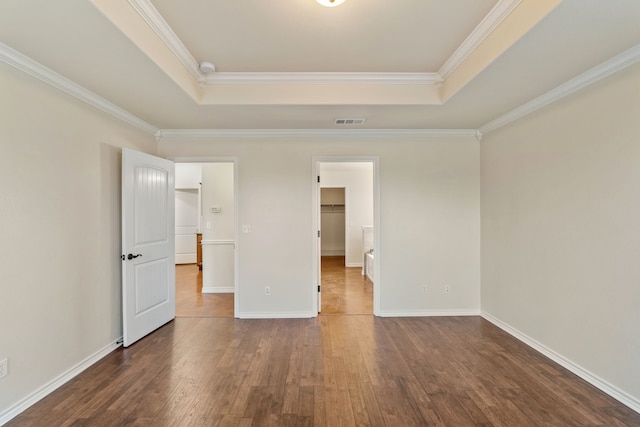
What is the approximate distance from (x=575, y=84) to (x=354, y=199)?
5294 mm

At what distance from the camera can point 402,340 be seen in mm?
3062

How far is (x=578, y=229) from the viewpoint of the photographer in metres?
2.42

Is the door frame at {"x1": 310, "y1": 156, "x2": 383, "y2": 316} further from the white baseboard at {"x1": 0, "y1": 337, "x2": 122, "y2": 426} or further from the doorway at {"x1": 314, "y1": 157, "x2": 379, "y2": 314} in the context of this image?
the white baseboard at {"x1": 0, "y1": 337, "x2": 122, "y2": 426}

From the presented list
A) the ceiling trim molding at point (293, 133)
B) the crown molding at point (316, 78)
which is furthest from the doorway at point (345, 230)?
the crown molding at point (316, 78)

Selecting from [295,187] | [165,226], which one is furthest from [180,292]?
[295,187]

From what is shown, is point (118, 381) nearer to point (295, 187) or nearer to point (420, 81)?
point (295, 187)

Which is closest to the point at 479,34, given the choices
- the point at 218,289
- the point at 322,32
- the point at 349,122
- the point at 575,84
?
the point at 575,84

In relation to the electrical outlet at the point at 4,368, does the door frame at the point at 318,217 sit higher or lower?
higher

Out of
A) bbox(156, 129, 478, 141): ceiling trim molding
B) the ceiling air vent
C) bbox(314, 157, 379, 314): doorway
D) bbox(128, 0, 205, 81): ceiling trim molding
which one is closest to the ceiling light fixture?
bbox(128, 0, 205, 81): ceiling trim molding

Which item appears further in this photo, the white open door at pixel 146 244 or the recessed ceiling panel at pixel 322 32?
the white open door at pixel 146 244

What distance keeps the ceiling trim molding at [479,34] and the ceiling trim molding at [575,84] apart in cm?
88

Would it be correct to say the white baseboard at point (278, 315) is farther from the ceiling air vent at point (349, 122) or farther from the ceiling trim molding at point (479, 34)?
the ceiling trim molding at point (479, 34)

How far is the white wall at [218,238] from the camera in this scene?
501 cm

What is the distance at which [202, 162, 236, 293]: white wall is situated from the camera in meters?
5.01
